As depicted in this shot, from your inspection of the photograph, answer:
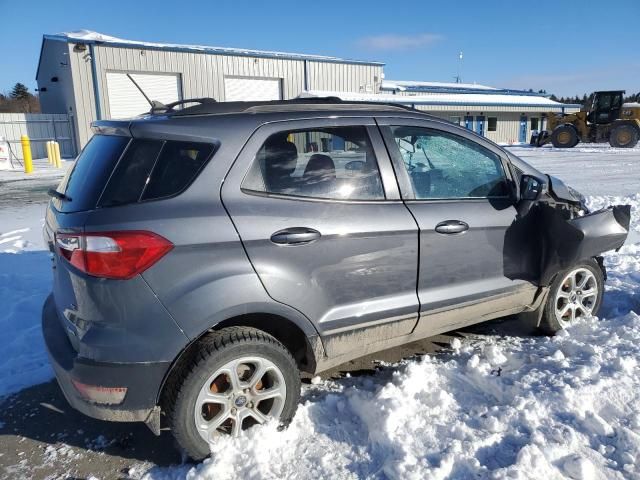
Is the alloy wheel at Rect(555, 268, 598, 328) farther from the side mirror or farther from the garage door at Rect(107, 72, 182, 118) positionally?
the garage door at Rect(107, 72, 182, 118)

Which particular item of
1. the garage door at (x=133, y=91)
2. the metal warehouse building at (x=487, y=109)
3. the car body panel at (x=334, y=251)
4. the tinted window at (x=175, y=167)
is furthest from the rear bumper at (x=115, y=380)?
the metal warehouse building at (x=487, y=109)

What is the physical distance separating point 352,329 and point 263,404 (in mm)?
648

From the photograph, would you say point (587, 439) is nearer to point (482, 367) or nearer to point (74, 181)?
point (482, 367)

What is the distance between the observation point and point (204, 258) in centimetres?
233

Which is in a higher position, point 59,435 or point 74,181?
point 74,181

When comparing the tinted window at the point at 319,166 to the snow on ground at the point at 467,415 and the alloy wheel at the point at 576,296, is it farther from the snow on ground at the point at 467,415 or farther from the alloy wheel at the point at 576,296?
the alloy wheel at the point at 576,296

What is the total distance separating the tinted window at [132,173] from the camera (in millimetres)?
2332

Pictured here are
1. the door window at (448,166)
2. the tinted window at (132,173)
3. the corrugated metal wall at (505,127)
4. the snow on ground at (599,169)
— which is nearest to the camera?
the tinted window at (132,173)

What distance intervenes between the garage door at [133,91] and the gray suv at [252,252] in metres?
21.7

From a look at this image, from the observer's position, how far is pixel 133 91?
76.2 ft


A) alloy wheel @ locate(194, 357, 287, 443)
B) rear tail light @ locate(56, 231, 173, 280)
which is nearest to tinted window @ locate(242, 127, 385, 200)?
rear tail light @ locate(56, 231, 173, 280)

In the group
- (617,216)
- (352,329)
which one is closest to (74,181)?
(352,329)

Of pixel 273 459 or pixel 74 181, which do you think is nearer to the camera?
pixel 273 459

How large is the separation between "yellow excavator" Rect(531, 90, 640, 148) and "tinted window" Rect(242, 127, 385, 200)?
2603 cm
